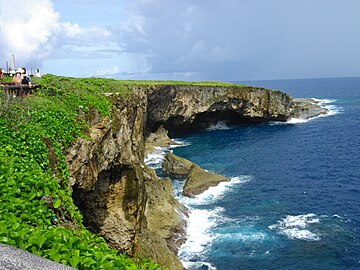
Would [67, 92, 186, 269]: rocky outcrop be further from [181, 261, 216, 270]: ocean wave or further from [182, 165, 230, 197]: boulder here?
[182, 165, 230, 197]: boulder

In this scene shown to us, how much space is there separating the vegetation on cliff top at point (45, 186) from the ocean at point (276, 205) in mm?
16394

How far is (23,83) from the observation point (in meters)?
21.9

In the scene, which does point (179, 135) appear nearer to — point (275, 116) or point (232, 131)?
point (232, 131)

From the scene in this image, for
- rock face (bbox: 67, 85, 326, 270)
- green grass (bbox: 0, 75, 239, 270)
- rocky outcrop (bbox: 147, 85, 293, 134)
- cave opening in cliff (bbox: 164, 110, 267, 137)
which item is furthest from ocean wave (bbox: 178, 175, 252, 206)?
cave opening in cliff (bbox: 164, 110, 267, 137)

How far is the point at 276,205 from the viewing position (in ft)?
126

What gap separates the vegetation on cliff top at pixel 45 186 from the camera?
6254mm

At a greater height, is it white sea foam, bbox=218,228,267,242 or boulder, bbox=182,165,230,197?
boulder, bbox=182,165,230,197

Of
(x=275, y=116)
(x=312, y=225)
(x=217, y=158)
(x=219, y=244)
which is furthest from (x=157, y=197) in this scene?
(x=275, y=116)

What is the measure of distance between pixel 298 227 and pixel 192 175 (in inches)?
616

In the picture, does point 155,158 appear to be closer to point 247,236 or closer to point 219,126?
point 247,236

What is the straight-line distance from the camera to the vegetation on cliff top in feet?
20.5

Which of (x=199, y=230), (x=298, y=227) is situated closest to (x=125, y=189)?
(x=199, y=230)

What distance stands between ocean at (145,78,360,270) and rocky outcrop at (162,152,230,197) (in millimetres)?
1048

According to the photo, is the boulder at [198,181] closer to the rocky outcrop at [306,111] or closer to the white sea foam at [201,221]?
the white sea foam at [201,221]
